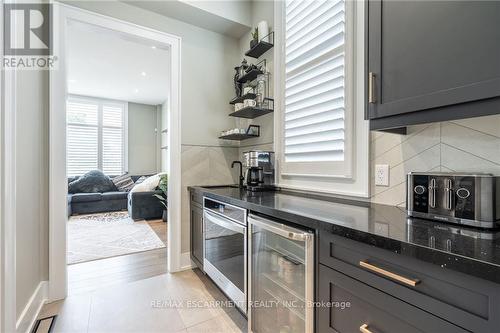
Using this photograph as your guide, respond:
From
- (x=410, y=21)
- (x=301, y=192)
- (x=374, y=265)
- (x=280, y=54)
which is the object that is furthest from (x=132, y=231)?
(x=410, y=21)

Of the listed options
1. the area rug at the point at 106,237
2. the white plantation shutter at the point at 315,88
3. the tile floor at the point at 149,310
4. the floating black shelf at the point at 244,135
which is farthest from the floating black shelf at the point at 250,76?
the area rug at the point at 106,237

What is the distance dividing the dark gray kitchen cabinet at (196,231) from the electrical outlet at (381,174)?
1473mm

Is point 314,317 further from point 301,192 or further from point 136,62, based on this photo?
point 136,62

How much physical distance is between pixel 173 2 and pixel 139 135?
5.54 metres

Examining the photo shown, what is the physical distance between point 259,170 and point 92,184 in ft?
16.5

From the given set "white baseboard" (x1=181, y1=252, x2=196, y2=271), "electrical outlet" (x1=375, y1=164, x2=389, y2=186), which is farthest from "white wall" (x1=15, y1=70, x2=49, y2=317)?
"electrical outlet" (x1=375, y1=164, x2=389, y2=186)

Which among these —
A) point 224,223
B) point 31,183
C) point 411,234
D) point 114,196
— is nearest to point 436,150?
point 411,234

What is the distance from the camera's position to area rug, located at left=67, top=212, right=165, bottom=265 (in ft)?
9.86

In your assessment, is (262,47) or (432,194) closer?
(432,194)

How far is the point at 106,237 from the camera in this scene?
362 cm

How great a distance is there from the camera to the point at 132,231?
12.9 feet

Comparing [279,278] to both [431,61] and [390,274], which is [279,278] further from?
[431,61]

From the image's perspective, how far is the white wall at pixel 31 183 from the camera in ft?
5.15

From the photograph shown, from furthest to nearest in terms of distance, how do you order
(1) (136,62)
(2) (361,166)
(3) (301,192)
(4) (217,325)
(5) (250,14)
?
(1) (136,62) → (5) (250,14) → (3) (301,192) → (4) (217,325) → (2) (361,166)
